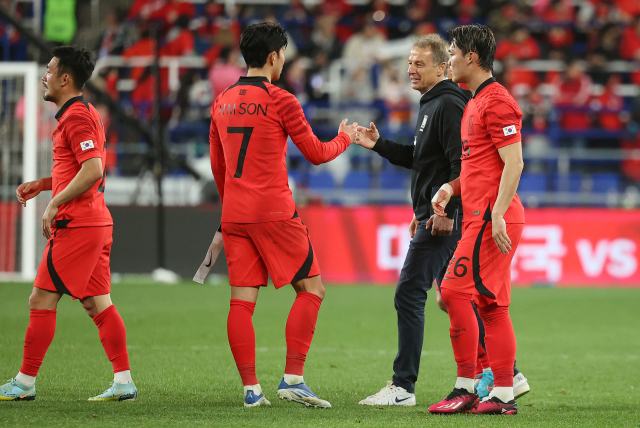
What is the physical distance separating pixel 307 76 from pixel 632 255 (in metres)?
6.82

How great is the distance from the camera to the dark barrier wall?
13.3 meters

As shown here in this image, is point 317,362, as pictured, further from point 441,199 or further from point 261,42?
point 261,42

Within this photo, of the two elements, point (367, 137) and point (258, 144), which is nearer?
point (258, 144)

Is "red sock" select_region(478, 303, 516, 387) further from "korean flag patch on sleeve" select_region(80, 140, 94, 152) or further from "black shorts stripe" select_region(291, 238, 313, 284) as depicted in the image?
"korean flag patch on sleeve" select_region(80, 140, 94, 152)

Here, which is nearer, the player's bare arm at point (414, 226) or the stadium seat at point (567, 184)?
the player's bare arm at point (414, 226)

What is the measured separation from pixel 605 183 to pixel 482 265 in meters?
11.2

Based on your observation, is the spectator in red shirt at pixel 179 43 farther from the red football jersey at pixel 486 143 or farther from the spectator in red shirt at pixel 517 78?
the red football jersey at pixel 486 143

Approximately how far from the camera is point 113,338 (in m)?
5.05

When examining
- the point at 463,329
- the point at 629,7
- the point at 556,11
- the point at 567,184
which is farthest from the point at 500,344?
the point at 629,7

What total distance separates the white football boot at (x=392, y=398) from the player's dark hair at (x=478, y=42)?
6.43ft

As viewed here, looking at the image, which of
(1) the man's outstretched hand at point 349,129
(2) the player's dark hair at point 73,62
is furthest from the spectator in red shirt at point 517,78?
(2) the player's dark hair at point 73,62

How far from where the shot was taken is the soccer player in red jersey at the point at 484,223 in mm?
4566

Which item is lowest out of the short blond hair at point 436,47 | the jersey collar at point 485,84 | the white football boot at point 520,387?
the white football boot at point 520,387

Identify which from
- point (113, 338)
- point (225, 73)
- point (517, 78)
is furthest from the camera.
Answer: point (517, 78)
